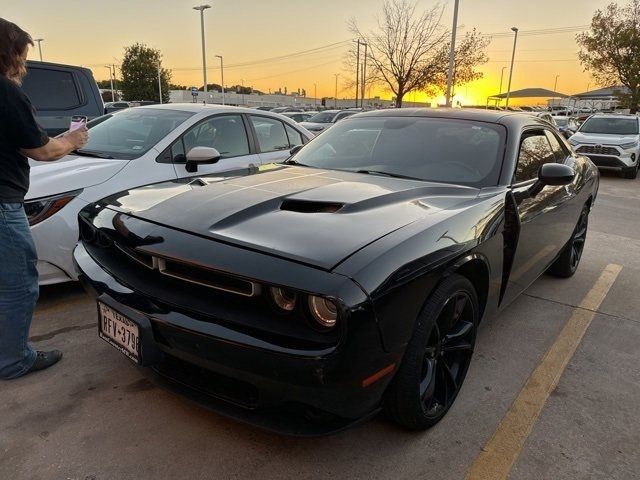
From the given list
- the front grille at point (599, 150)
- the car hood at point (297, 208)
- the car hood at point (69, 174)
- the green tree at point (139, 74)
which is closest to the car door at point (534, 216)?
the car hood at point (297, 208)

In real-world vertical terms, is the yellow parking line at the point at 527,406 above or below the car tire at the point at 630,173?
above

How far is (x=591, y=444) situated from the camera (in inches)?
91.0

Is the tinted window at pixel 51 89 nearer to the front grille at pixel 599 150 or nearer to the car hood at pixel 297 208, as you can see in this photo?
the car hood at pixel 297 208

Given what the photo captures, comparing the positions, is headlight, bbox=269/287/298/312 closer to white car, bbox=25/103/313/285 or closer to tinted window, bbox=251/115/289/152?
white car, bbox=25/103/313/285

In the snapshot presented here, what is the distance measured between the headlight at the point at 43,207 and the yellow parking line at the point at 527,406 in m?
3.11

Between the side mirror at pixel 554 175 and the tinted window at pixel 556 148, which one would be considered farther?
the tinted window at pixel 556 148

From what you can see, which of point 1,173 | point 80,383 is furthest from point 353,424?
point 1,173

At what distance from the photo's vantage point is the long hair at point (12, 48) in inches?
87.9

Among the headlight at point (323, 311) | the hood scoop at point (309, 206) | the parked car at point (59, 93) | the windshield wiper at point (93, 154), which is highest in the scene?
the parked car at point (59, 93)

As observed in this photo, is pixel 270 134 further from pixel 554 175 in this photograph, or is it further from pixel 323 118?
pixel 323 118

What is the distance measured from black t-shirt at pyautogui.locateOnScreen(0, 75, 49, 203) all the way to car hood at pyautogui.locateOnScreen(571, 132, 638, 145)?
14109mm

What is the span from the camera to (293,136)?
221 inches

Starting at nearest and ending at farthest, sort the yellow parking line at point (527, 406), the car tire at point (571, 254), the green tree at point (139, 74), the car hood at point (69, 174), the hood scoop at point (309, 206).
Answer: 1. the yellow parking line at point (527, 406)
2. the hood scoop at point (309, 206)
3. the car hood at point (69, 174)
4. the car tire at point (571, 254)
5. the green tree at point (139, 74)

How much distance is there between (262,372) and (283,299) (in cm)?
27
